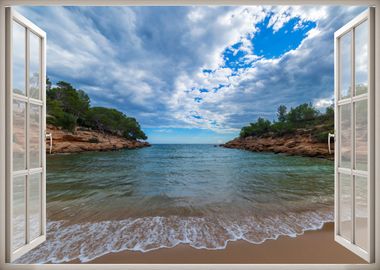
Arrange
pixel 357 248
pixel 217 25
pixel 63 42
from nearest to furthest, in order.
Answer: pixel 357 248
pixel 217 25
pixel 63 42

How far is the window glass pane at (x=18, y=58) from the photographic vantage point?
1.04 meters

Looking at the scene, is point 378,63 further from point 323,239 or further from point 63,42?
point 63,42

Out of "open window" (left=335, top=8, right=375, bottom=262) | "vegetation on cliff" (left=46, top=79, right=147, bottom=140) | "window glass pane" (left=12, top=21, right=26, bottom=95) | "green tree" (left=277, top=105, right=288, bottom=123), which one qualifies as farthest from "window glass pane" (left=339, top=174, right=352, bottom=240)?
"green tree" (left=277, top=105, right=288, bottom=123)

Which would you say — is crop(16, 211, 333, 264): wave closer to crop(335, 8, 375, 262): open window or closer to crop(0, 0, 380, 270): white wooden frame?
crop(0, 0, 380, 270): white wooden frame

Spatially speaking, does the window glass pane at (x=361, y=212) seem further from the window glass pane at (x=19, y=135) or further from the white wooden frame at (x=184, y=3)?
the window glass pane at (x=19, y=135)

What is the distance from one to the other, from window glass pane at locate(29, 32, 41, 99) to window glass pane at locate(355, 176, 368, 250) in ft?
6.68

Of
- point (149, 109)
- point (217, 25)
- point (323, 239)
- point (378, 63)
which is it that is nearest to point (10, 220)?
point (378, 63)

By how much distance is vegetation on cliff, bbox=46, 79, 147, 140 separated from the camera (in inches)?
560

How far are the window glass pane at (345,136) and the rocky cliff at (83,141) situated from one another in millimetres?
13132

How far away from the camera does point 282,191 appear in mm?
4898

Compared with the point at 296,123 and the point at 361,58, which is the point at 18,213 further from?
the point at 296,123

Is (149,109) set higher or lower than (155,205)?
higher

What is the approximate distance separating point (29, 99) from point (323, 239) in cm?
298

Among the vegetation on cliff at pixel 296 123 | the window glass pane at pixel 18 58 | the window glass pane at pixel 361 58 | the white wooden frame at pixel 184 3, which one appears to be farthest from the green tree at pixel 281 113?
the window glass pane at pixel 18 58
